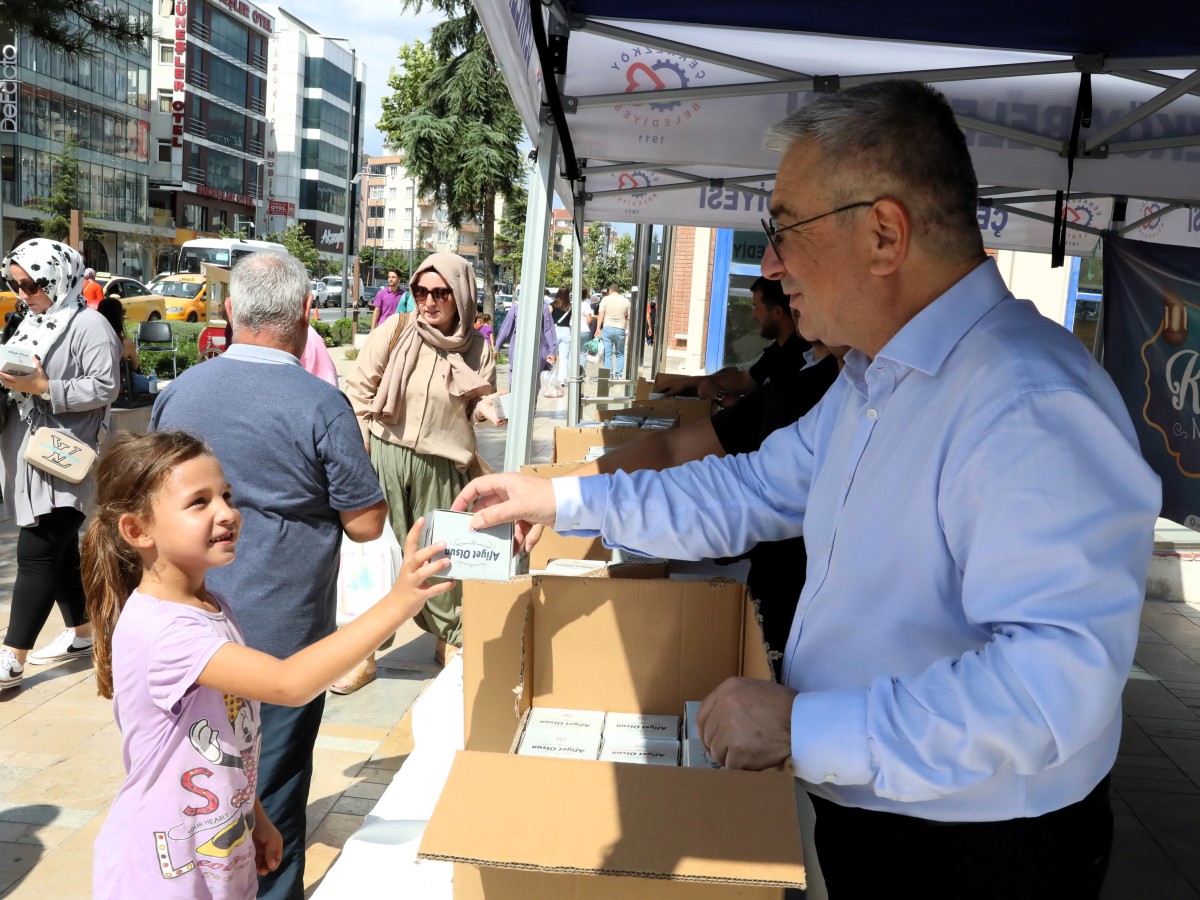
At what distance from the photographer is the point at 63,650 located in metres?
5.08

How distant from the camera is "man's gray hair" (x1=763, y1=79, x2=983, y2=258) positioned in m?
1.38

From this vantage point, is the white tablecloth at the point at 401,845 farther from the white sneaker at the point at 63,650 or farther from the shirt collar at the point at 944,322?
the white sneaker at the point at 63,650

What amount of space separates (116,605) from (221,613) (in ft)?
0.72

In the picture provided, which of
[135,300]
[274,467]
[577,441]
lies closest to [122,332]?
[577,441]

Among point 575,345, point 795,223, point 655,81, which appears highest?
point 655,81

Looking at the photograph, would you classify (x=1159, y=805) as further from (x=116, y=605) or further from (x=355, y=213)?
(x=355, y=213)

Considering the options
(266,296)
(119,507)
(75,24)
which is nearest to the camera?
(119,507)

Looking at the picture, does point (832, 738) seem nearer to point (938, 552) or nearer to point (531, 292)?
point (938, 552)

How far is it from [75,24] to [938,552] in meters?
8.60

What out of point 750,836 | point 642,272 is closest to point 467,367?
point 750,836

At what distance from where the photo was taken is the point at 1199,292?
4.70 metres

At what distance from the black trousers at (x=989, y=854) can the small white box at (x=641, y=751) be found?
560mm

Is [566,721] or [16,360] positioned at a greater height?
[16,360]

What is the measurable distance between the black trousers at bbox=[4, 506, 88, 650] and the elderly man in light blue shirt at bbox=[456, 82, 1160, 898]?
3771 mm
